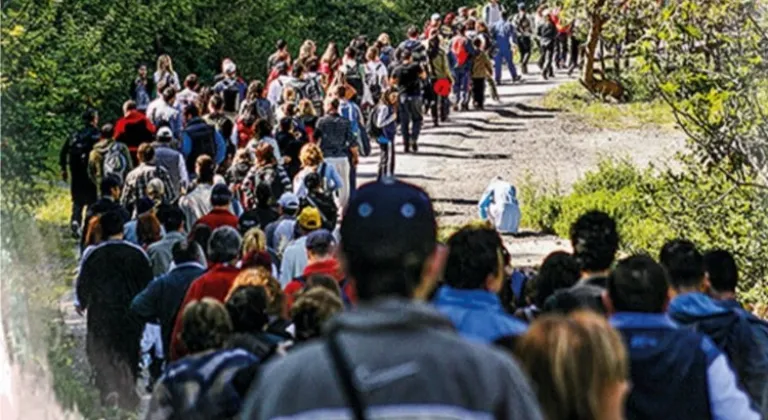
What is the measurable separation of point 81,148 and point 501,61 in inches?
583

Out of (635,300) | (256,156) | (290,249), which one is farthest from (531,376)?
(256,156)

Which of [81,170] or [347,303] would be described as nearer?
[347,303]

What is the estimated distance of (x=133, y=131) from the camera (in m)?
13.2

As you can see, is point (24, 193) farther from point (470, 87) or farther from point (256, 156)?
point (470, 87)

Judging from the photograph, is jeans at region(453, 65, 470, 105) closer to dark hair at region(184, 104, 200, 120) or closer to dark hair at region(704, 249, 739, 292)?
dark hair at region(184, 104, 200, 120)

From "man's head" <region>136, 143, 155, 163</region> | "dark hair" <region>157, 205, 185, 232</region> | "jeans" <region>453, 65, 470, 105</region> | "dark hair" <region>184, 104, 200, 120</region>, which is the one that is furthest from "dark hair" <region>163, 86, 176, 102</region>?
"jeans" <region>453, 65, 470, 105</region>

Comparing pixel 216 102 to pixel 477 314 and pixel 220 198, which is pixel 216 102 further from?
pixel 477 314

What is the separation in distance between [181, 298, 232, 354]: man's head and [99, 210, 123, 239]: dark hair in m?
3.65

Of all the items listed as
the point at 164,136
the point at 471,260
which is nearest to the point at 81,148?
the point at 164,136

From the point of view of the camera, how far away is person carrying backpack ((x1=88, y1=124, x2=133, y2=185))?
12500 millimetres

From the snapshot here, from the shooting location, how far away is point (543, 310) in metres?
5.87

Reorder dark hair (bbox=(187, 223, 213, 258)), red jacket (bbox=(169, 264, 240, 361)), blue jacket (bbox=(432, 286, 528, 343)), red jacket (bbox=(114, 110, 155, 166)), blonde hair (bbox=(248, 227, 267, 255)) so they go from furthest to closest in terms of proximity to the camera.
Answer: red jacket (bbox=(114, 110, 155, 166)) → dark hair (bbox=(187, 223, 213, 258)) → blonde hair (bbox=(248, 227, 267, 255)) → red jacket (bbox=(169, 264, 240, 361)) → blue jacket (bbox=(432, 286, 528, 343))

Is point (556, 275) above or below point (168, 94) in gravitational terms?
below

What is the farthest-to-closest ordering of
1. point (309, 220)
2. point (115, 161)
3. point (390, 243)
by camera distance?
point (115, 161) < point (309, 220) < point (390, 243)
